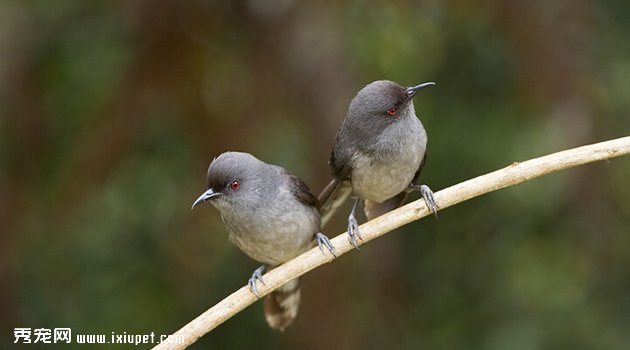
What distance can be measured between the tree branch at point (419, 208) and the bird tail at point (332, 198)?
33.9 inches

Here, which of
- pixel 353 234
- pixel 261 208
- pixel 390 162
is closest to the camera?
pixel 353 234

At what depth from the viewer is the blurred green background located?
418cm

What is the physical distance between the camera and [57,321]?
663 centimetres

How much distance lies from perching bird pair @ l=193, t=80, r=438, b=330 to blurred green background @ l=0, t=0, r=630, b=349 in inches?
4.6

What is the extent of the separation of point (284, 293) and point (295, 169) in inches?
56.0

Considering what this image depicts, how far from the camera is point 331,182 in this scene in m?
4.25

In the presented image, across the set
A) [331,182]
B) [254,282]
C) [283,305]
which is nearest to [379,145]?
[331,182]

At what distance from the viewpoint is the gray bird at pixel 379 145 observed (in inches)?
154

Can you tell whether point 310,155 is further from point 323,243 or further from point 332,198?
point 323,243

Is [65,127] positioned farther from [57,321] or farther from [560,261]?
[560,261]

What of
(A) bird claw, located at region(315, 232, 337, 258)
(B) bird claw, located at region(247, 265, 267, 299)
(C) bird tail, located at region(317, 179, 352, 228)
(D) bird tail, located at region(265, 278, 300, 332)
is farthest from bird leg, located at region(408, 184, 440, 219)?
(D) bird tail, located at region(265, 278, 300, 332)

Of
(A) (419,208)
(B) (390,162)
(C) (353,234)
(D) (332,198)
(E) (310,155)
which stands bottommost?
(A) (419,208)

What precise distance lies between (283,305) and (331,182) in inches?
28.5

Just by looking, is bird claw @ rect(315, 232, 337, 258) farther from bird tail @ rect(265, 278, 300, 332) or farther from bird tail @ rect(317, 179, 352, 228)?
bird tail @ rect(265, 278, 300, 332)
